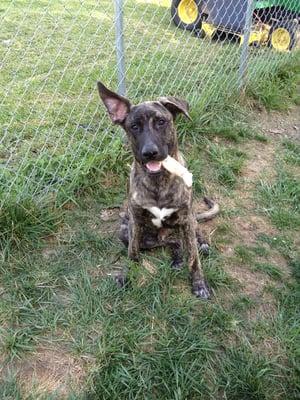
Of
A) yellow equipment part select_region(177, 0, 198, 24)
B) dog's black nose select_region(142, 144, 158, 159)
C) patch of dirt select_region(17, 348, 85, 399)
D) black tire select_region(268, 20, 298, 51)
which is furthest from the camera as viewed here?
yellow equipment part select_region(177, 0, 198, 24)

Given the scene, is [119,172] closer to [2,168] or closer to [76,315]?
[2,168]

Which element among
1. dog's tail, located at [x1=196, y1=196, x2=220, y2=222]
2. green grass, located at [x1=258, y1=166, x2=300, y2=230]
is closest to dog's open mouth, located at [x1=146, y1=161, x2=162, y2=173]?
dog's tail, located at [x1=196, y1=196, x2=220, y2=222]

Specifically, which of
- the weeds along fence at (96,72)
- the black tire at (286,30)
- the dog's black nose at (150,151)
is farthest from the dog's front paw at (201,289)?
the black tire at (286,30)

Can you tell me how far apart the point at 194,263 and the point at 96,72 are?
123 inches

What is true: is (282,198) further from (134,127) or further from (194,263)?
(134,127)

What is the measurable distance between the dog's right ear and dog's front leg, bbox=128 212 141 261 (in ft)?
2.05

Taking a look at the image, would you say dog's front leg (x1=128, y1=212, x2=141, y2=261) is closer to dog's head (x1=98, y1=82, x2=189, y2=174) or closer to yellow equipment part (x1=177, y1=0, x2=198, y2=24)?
dog's head (x1=98, y1=82, x2=189, y2=174)

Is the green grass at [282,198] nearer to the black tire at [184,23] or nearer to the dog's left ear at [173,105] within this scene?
the dog's left ear at [173,105]

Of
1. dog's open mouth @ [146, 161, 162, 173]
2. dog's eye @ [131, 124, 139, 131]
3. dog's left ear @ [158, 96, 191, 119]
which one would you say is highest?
dog's left ear @ [158, 96, 191, 119]

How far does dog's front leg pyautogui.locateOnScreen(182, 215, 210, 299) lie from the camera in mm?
2891

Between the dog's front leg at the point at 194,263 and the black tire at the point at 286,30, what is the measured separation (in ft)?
13.2

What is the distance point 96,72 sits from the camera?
5250 millimetres

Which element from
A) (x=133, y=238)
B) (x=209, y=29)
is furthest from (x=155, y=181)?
(x=209, y=29)

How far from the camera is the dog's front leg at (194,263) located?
289cm
